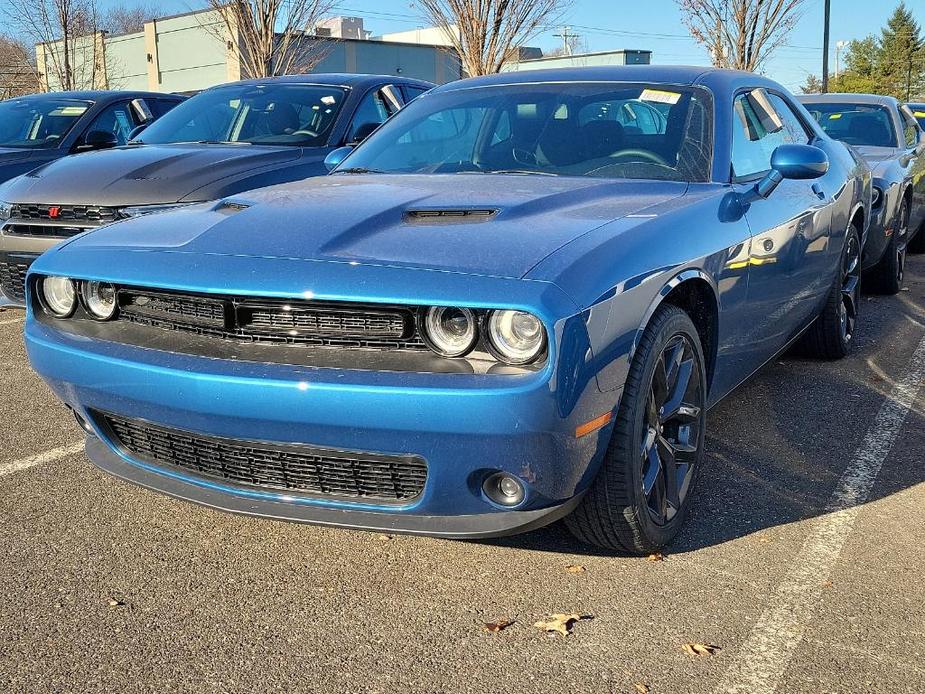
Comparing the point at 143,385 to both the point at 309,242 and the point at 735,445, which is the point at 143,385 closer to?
the point at 309,242

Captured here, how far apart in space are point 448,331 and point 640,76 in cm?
202

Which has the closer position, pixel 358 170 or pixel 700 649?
pixel 700 649

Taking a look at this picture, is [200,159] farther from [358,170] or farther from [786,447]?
[786,447]

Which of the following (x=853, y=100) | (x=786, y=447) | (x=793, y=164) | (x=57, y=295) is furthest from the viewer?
(x=853, y=100)

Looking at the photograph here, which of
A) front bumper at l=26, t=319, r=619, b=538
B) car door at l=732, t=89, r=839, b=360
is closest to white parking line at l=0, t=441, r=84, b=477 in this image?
front bumper at l=26, t=319, r=619, b=538

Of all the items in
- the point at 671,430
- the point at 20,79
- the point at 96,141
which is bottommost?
the point at 671,430

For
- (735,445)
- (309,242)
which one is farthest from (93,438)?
(735,445)

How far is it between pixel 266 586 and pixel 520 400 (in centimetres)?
100

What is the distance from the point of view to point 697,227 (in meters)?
3.17

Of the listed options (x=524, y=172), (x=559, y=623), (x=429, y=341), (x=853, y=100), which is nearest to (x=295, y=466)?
(x=429, y=341)

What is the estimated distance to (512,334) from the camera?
2.50 meters

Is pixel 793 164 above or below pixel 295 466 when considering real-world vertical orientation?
above

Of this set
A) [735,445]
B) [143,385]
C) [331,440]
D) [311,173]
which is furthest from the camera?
[311,173]

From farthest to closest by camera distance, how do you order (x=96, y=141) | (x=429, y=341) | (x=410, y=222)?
(x=96, y=141), (x=410, y=222), (x=429, y=341)
